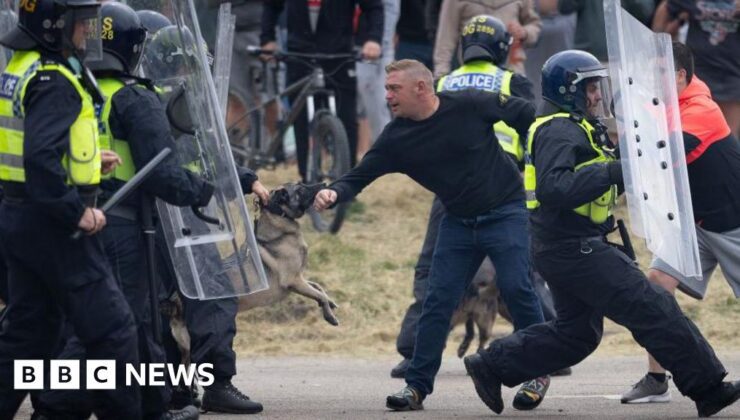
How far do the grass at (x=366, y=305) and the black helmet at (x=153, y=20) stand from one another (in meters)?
4.06

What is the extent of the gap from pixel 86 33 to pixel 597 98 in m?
2.67

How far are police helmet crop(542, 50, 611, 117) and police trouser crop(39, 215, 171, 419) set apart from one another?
7.33 feet

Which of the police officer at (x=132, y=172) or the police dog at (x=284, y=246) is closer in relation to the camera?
the police officer at (x=132, y=172)

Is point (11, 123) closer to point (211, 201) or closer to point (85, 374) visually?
point (85, 374)

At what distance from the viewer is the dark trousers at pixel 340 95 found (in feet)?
47.9

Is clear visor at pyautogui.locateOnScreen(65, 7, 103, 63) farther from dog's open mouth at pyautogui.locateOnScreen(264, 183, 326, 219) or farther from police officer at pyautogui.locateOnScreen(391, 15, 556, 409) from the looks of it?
police officer at pyautogui.locateOnScreen(391, 15, 556, 409)

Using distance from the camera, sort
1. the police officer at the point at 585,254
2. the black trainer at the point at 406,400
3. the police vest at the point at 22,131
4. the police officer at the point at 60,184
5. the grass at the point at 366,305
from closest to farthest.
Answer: the police officer at the point at 60,184 < the police vest at the point at 22,131 < the police officer at the point at 585,254 < the black trainer at the point at 406,400 < the grass at the point at 366,305

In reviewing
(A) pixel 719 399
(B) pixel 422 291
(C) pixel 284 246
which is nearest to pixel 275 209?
(C) pixel 284 246

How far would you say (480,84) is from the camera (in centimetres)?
1073

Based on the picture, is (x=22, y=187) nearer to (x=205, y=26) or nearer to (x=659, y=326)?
(x=659, y=326)

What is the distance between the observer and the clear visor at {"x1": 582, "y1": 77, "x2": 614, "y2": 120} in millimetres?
8820

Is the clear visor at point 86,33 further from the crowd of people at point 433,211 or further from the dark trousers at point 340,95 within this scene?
the dark trousers at point 340,95

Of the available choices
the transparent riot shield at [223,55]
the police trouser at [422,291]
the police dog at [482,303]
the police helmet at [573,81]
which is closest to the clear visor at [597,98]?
the police helmet at [573,81]

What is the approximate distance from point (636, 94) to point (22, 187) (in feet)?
9.80
